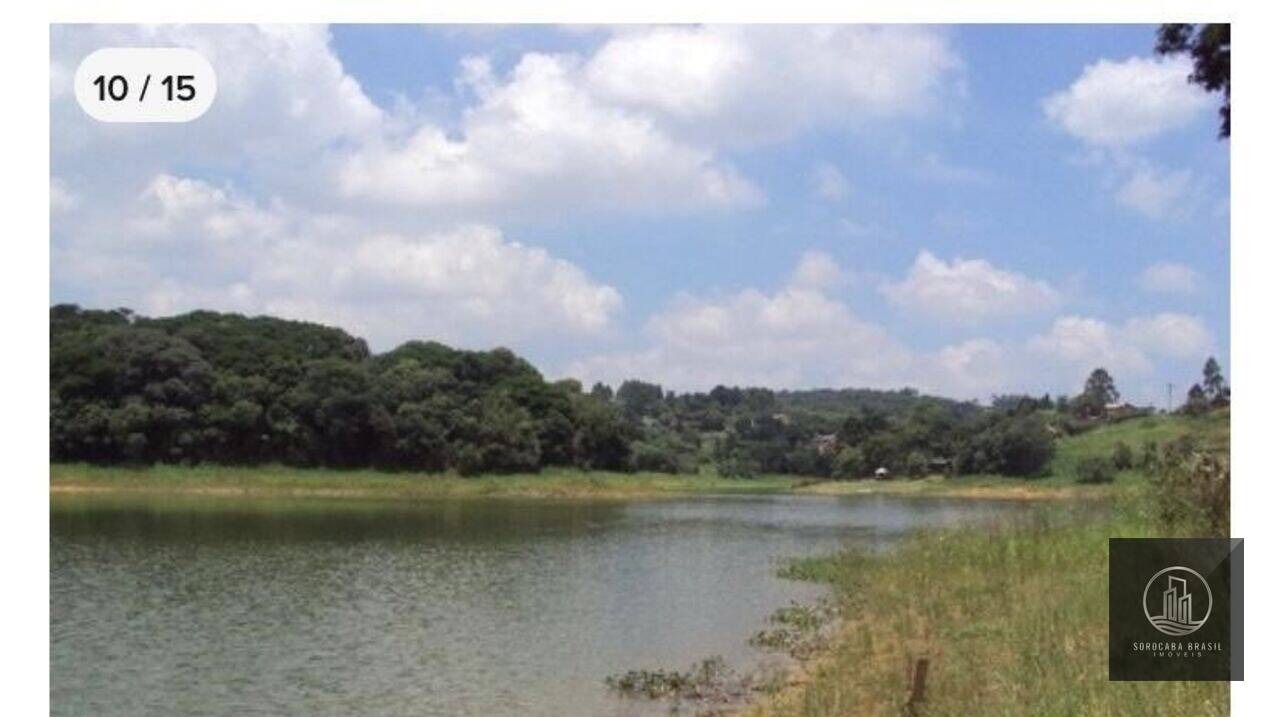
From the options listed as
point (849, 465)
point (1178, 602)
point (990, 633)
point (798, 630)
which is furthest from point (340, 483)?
point (1178, 602)

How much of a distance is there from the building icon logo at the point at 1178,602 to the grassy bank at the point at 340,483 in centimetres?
4343

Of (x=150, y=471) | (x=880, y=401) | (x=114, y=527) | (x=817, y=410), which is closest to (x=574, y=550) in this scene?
(x=114, y=527)

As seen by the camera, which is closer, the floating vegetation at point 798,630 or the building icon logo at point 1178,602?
the building icon logo at point 1178,602

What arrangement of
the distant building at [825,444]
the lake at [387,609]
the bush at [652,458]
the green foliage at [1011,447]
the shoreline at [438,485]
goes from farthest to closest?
the distant building at [825,444] < the bush at [652,458] < the green foliage at [1011,447] < the shoreline at [438,485] < the lake at [387,609]

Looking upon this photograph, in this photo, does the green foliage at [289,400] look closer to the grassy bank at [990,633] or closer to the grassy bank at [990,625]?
the grassy bank at [990,625]

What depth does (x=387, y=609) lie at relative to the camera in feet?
66.8

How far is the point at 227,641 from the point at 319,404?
42303 millimetres

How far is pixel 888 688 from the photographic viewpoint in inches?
488

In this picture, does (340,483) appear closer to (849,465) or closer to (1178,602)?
(849,465)

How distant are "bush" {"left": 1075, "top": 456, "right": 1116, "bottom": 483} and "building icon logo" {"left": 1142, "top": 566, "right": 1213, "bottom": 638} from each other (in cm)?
4251

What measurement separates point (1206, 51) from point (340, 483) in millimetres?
52841

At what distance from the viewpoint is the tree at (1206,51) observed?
40.2ft

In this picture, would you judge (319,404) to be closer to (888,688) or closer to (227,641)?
(227,641)

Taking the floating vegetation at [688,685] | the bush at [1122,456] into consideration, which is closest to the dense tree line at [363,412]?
the bush at [1122,456]
